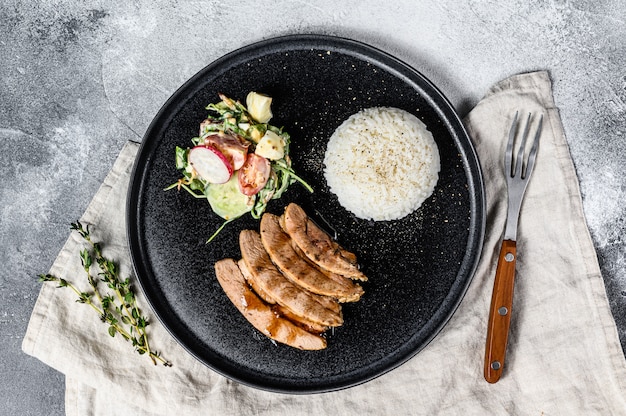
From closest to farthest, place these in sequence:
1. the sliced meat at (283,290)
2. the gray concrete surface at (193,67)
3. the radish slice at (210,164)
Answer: the radish slice at (210,164)
the sliced meat at (283,290)
the gray concrete surface at (193,67)

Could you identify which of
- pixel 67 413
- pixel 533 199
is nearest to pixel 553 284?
pixel 533 199

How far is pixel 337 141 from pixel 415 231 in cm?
67

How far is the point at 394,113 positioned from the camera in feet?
9.43

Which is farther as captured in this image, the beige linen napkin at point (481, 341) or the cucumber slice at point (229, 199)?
the beige linen napkin at point (481, 341)

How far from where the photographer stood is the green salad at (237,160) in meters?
2.71

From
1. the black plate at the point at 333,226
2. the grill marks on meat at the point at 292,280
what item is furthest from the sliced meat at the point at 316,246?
the black plate at the point at 333,226

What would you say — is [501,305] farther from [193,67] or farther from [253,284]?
[193,67]

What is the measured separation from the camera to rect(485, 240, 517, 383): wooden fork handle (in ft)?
9.55

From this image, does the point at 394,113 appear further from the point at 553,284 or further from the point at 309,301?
the point at 553,284

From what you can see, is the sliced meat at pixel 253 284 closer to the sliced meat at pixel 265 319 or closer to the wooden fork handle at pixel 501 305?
the sliced meat at pixel 265 319

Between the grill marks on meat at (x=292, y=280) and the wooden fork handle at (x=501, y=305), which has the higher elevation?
the wooden fork handle at (x=501, y=305)

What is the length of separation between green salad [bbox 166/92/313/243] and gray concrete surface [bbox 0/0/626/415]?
442 mm

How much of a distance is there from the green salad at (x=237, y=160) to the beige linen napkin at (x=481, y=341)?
507 mm

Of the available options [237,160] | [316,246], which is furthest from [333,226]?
[237,160]
